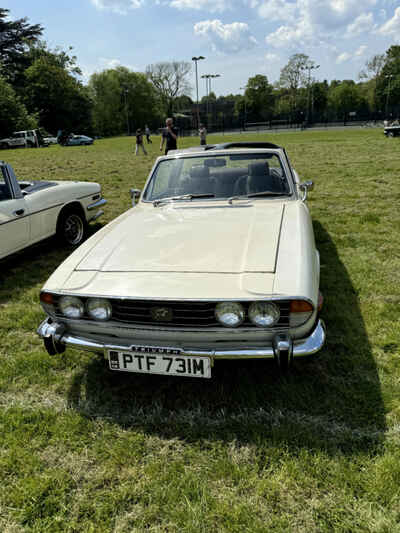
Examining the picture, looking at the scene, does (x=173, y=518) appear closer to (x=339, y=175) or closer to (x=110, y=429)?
(x=110, y=429)

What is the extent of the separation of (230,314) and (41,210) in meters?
3.62

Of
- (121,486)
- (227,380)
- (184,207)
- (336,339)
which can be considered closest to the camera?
(121,486)

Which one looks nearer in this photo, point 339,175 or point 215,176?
point 215,176

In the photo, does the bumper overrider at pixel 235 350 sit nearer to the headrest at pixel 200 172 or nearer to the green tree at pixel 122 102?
the headrest at pixel 200 172

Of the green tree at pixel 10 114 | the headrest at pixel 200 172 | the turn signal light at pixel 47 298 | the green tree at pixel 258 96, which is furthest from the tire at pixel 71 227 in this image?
the green tree at pixel 258 96

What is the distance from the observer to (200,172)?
3.86 meters

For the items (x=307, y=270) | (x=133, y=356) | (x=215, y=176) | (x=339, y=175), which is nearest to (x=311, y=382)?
(x=307, y=270)

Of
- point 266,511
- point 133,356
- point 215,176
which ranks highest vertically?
point 215,176

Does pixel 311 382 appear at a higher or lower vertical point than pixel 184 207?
lower

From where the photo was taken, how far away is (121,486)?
1945 mm

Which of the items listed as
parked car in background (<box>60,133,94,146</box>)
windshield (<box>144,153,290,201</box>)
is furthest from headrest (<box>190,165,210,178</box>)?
parked car in background (<box>60,133,94,146</box>)

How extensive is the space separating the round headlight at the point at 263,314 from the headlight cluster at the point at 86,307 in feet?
2.75

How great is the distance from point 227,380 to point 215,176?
1.99 meters

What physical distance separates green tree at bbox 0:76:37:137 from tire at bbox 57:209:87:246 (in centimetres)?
3772
